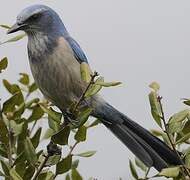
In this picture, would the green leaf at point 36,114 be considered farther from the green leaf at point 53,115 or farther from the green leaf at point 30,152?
the green leaf at point 30,152

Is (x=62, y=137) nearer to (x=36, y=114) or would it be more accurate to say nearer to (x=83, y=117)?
A: (x=83, y=117)

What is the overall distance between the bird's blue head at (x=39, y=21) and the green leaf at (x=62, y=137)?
892mm

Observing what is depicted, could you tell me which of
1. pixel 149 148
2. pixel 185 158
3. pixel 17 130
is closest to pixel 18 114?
pixel 17 130

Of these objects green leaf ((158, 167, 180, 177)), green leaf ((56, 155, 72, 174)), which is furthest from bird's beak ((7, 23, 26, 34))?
green leaf ((158, 167, 180, 177))

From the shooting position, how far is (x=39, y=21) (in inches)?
96.7

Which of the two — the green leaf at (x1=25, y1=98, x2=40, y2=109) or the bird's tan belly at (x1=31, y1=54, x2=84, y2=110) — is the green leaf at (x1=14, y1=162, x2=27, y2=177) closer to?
the green leaf at (x1=25, y1=98, x2=40, y2=109)

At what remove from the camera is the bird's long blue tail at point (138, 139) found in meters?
2.03

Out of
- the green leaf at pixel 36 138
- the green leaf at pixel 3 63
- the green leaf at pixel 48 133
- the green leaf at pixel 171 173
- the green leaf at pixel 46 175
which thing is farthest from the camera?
the green leaf at pixel 48 133

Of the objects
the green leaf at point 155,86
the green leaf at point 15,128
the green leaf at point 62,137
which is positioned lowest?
the green leaf at point 62,137

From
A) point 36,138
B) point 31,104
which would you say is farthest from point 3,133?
point 31,104

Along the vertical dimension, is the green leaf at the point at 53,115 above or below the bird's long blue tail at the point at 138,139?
above

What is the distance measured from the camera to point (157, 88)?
61.7 inches

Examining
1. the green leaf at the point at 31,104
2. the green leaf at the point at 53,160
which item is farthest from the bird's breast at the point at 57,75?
the green leaf at the point at 53,160

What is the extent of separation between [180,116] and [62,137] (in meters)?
0.39
